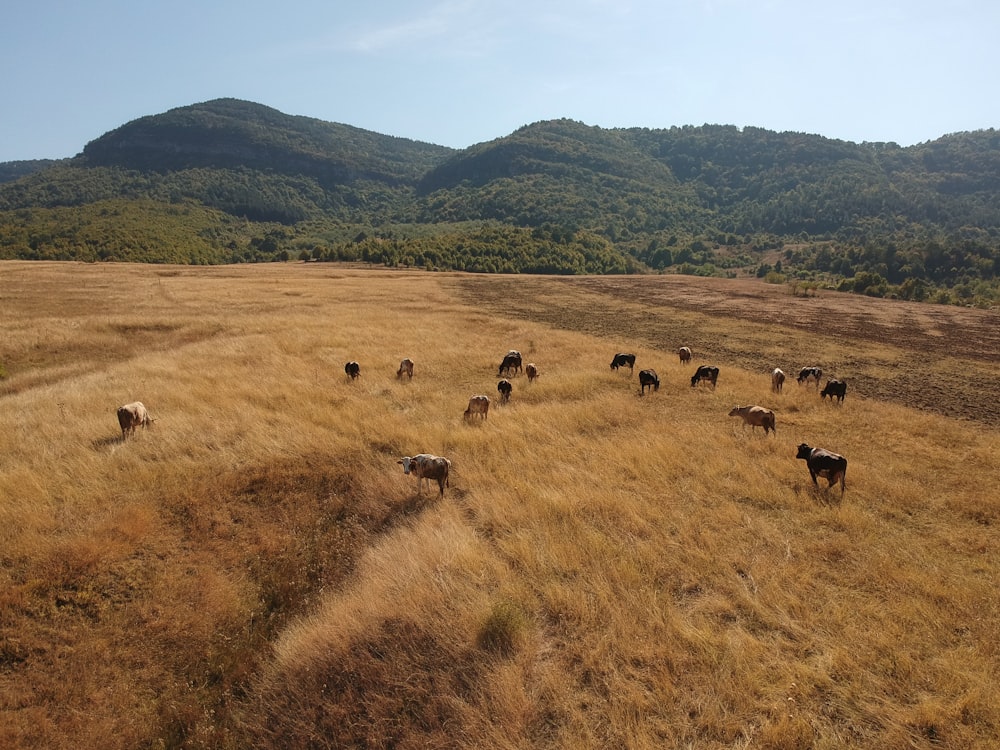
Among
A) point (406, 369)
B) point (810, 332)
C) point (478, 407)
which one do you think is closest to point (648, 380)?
point (478, 407)

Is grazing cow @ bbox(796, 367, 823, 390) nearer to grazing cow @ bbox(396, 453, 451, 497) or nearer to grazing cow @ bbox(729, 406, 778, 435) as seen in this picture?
grazing cow @ bbox(729, 406, 778, 435)

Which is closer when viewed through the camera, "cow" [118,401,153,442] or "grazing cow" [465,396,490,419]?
"cow" [118,401,153,442]

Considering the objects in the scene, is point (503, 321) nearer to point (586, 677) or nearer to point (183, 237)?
point (586, 677)

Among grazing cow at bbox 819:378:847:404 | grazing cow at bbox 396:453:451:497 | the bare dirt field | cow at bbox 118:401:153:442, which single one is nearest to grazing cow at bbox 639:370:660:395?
grazing cow at bbox 819:378:847:404

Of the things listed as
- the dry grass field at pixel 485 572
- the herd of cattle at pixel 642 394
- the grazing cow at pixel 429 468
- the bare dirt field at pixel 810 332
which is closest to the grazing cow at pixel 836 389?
the herd of cattle at pixel 642 394

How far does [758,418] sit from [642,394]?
5234 mm

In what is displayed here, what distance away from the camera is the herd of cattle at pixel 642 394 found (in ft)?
37.0

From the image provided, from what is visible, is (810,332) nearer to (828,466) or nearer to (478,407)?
(828,466)

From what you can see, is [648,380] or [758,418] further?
[648,380]

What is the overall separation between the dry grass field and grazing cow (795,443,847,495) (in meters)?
0.33

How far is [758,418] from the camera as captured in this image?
1590cm

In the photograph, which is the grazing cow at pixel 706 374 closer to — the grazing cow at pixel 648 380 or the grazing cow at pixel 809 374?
the grazing cow at pixel 648 380

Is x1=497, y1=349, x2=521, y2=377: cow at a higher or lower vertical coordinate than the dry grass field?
higher

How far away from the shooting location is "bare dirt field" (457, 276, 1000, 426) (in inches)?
969
